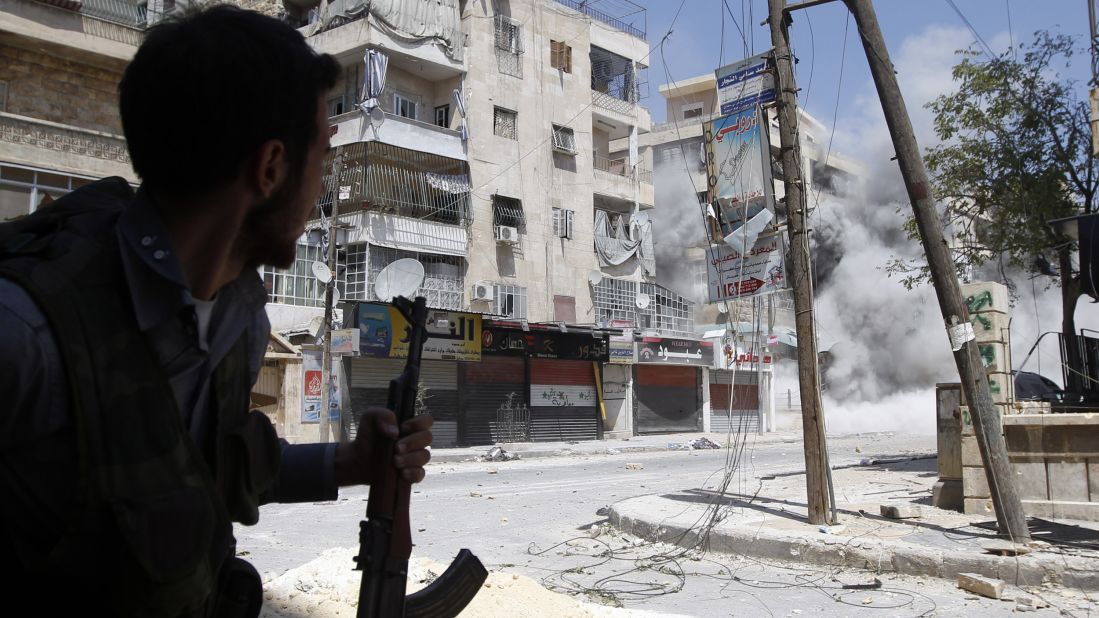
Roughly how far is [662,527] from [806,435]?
5.38 ft

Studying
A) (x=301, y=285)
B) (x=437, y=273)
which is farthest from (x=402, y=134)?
(x=301, y=285)

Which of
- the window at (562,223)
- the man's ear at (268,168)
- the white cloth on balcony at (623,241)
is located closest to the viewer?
the man's ear at (268,168)

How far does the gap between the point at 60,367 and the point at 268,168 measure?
0.41 meters

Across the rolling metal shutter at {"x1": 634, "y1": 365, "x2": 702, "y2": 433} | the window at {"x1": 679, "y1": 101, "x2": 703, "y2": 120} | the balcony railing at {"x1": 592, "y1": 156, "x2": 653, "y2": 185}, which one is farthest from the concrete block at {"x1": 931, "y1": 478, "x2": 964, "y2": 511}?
the window at {"x1": 679, "y1": 101, "x2": 703, "y2": 120}

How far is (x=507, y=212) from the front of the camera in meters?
27.6

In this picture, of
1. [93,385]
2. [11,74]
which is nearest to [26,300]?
[93,385]

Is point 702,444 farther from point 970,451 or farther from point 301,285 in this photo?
point 970,451

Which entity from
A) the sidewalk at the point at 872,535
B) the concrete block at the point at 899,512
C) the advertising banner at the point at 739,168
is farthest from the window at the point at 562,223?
the concrete block at the point at 899,512

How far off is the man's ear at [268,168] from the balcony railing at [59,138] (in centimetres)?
1591

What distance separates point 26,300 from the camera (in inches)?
38.8

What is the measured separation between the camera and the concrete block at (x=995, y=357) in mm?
8320

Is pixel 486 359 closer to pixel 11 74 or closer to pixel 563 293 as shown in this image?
pixel 563 293

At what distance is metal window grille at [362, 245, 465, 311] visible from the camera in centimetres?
2380

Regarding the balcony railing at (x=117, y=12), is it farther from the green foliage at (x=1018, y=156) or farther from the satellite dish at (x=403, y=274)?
the green foliage at (x=1018, y=156)
